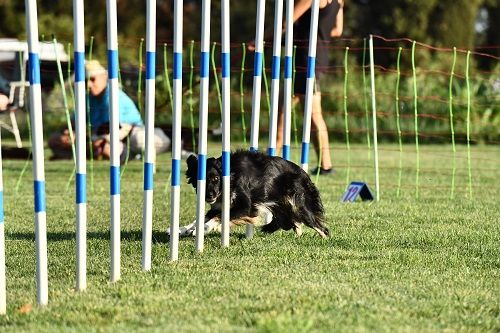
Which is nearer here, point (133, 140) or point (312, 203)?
point (312, 203)

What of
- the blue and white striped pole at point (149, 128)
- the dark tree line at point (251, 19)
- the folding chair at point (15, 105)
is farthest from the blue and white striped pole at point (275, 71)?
the dark tree line at point (251, 19)

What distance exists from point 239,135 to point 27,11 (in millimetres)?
12817

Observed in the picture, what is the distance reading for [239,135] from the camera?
673 inches

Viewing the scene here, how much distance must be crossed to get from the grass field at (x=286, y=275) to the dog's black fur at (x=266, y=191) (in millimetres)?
149

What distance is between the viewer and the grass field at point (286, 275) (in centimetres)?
422

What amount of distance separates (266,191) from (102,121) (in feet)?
19.2

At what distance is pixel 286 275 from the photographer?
5207mm

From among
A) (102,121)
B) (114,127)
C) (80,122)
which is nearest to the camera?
(80,122)

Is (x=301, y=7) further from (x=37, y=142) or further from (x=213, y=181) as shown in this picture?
(x=37, y=142)

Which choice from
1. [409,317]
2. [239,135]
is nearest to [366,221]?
[409,317]

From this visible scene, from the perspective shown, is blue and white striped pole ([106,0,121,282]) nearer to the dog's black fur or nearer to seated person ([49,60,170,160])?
the dog's black fur

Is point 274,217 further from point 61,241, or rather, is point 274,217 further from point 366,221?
point 61,241

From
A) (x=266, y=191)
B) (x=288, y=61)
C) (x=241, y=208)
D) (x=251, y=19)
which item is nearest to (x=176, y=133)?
(x=241, y=208)

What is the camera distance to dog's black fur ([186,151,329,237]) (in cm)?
645
